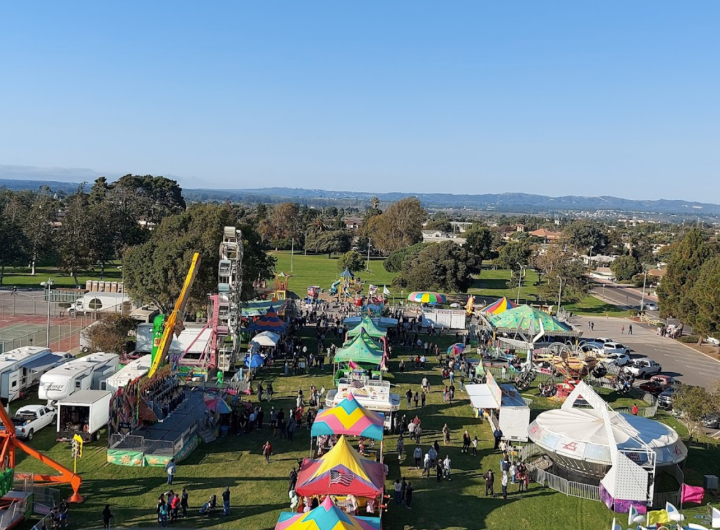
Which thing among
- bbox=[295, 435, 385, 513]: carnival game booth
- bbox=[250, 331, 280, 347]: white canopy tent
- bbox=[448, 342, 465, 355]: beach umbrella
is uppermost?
bbox=[295, 435, 385, 513]: carnival game booth

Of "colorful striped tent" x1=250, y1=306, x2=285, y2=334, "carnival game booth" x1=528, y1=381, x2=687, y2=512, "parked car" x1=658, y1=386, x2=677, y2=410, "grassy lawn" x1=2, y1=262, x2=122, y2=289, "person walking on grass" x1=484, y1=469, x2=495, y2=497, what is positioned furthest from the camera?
"grassy lawn" x1=2, y1=262, x2=122, y2=289

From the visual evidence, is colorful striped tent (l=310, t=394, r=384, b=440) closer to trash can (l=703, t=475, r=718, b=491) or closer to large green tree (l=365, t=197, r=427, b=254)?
trash can (l=703, t=475, r=718, b=491)

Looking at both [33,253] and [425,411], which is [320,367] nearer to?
[425,411]

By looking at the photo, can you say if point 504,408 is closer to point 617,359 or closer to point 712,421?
point 712,421

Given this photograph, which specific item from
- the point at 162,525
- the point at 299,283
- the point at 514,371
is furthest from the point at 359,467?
the point at 299,283

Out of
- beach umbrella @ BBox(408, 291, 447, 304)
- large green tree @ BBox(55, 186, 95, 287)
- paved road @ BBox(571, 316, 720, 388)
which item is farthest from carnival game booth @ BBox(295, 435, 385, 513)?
large green tree @ BBox(55, 186, 95, 287)

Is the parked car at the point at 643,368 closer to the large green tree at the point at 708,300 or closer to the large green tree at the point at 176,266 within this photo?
the large green tree at the point at 708,300

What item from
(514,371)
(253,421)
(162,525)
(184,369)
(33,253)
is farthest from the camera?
(33,253)
